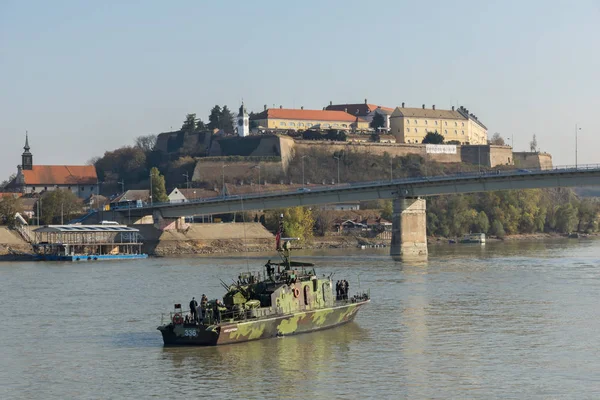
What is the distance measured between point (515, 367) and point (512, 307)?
16871mm

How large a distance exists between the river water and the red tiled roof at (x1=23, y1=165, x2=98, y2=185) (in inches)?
4275

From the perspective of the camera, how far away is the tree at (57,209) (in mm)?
132000

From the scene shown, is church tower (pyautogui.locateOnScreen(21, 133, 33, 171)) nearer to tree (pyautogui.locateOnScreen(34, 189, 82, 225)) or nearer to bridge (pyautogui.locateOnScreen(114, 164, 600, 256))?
tree (pyautogui.locateOnScreen(34, 189, 82, 225))

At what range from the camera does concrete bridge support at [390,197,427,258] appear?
9950 centimetres

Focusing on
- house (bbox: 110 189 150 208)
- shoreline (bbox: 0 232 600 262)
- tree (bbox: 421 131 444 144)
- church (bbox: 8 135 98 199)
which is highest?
tree (bbox: 421 131 444 144)

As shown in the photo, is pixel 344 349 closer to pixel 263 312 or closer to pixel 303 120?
pixel 263 312

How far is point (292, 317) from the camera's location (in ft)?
127

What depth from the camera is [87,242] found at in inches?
4222

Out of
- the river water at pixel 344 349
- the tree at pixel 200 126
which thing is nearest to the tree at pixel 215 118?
the tree at pixel 200 126

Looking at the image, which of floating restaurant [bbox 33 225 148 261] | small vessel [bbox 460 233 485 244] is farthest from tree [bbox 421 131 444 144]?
floating restaurant [bbox 33 225 148 261]

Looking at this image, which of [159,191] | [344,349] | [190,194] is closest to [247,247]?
[159,191]

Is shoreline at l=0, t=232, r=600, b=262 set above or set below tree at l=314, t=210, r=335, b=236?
below

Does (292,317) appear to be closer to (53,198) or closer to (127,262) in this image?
(127,262)

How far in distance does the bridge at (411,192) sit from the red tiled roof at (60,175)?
63016 mm
